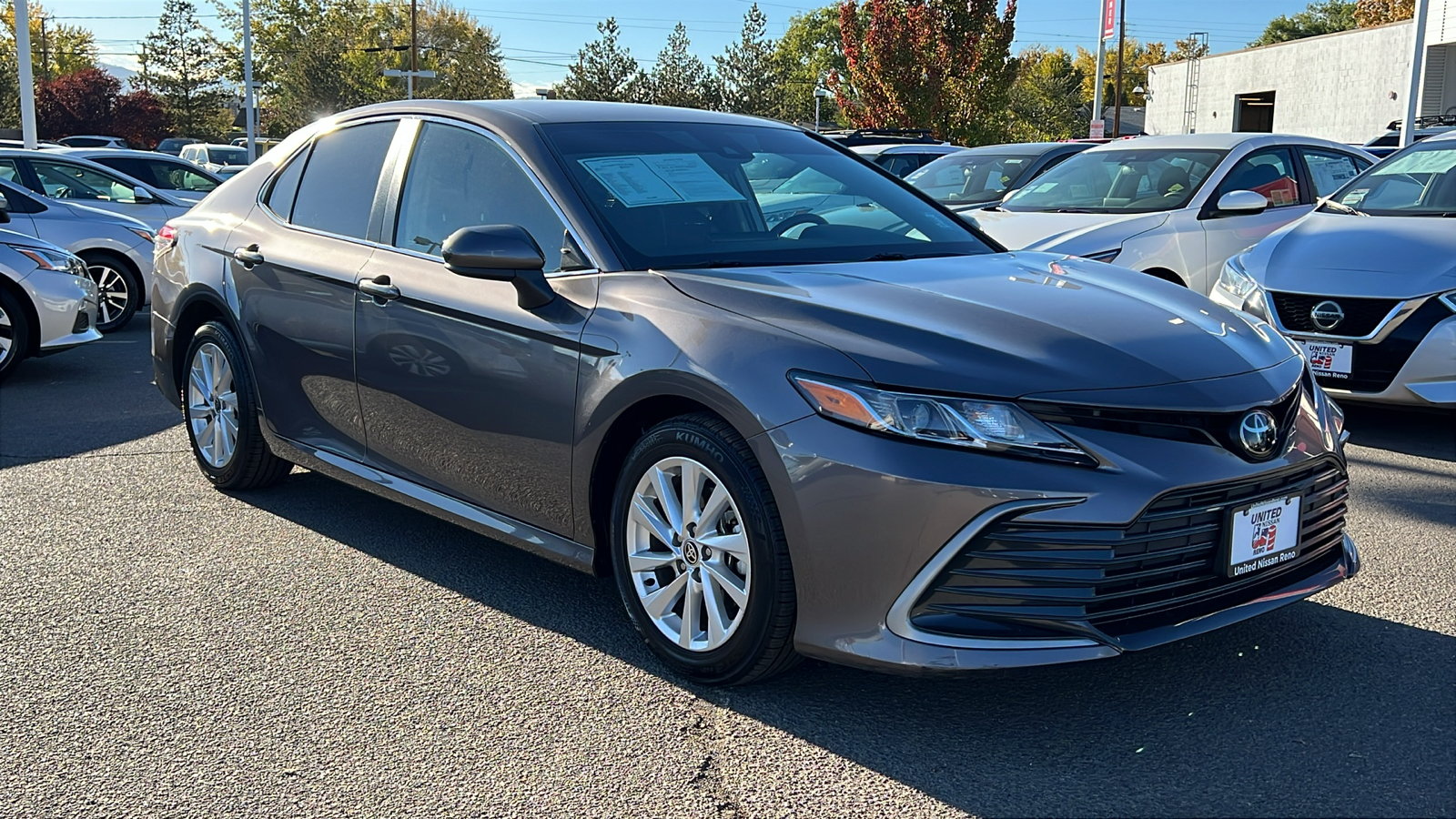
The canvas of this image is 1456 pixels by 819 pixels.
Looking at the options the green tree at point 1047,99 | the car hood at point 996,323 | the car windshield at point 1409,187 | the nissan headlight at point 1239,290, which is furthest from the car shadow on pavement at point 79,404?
the green tree at point 1047,99

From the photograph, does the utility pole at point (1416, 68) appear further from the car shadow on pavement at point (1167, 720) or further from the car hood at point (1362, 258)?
the car shadow on pavement at point (1167, 720)

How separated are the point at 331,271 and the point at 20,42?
64.3ft

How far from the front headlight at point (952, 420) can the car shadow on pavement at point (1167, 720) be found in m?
0.51

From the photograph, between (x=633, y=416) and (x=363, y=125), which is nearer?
(x=633, y=416)

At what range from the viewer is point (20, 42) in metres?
20.8

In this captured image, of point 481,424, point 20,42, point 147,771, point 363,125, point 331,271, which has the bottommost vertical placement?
point 147,771

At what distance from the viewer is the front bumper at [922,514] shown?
2973 millimetres

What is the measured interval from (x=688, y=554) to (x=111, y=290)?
9.56 meters

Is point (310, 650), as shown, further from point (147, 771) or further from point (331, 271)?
point (331, 271)

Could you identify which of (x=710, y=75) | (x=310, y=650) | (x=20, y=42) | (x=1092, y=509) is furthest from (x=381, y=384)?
(x=710, y=75)

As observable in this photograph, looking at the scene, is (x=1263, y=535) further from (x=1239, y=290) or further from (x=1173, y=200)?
(x=1173, y=200)

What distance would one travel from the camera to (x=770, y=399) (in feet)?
10.5

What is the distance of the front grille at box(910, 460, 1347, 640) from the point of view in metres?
3.00

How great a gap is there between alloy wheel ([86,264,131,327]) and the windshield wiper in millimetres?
9422
